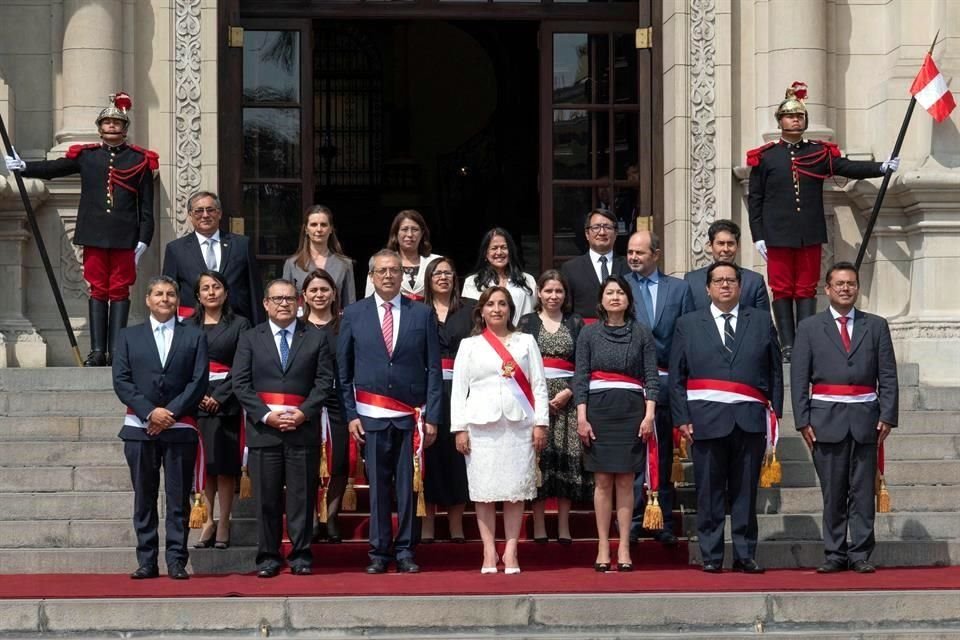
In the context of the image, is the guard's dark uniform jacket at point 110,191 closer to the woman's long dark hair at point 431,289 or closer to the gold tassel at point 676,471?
the woman's long dark hair at point 431,289

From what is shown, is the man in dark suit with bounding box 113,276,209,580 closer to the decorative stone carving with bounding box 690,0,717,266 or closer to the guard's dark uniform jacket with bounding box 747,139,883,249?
the guard's dark uniform jacket with bounding box 747,139,883,249

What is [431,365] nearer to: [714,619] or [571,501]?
[571,501]

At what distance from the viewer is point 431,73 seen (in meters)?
26.8

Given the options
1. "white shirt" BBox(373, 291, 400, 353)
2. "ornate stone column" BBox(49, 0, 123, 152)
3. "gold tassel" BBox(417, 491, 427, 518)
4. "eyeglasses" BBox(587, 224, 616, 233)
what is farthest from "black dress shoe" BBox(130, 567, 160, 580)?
"ornate stone column" BBox(49, 0, 123, 152)

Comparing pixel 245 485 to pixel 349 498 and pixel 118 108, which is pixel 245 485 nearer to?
pixel 349 498

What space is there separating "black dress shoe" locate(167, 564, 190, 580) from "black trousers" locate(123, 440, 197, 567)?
2 cm

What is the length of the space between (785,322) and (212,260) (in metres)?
4.27

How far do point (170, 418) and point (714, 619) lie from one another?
338cm

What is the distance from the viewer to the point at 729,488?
11406 mm

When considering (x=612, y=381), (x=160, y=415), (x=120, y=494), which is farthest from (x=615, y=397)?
(x=120, y=494)

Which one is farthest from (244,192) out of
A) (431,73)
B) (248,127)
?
(431,73)

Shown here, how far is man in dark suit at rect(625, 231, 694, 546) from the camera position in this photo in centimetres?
1186

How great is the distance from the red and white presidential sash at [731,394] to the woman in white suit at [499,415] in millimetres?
922

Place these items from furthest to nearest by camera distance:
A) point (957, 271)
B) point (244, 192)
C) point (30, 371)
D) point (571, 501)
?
point (244, 192), point (957, 271), point (30, 371), point (571, 501)
